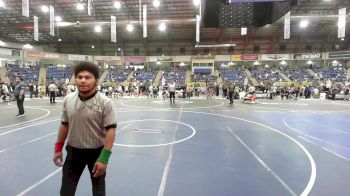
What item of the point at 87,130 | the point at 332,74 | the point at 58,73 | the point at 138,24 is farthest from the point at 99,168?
the point at 332,74

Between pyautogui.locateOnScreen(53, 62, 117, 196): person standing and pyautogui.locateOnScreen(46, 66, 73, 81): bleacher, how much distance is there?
39.6 metres

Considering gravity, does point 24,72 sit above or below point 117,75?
above

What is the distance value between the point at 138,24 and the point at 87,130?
30.1 meters

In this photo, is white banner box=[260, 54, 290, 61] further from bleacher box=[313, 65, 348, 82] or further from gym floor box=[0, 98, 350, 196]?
gym floor box=[0, 98, 350, 196]

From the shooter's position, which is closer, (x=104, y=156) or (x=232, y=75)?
(x=104, y=156)

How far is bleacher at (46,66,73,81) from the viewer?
39.4 metres

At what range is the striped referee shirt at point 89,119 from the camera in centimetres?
245

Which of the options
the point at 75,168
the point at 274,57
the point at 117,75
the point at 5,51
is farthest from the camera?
the point at 274,57

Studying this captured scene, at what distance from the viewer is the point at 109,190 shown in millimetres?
3957

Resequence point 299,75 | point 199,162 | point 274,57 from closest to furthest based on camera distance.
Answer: point 199,162 → point 299,75 → point 274,57

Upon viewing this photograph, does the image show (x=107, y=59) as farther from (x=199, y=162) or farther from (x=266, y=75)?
(x=199, y=162)

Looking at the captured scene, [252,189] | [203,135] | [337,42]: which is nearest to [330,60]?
[337,42]

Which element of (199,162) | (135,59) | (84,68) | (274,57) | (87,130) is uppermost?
(274,57)

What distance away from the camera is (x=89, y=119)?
2.46 metres
